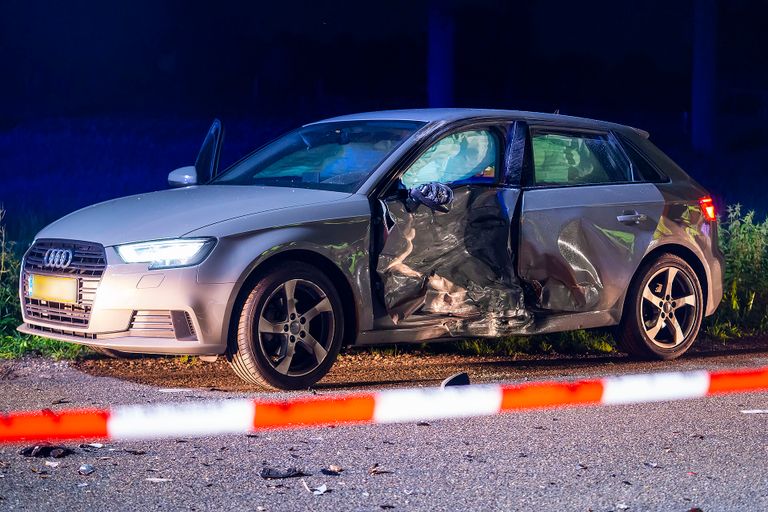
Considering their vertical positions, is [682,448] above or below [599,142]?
below

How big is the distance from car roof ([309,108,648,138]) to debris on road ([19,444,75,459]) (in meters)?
3.25

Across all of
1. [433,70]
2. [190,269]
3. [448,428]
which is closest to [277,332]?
[190,269]

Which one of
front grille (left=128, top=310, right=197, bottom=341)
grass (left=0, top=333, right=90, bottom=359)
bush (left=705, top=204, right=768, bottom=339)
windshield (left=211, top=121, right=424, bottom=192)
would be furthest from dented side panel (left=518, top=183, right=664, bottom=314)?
grass (left=0, top=333, right=90, bottom=359)

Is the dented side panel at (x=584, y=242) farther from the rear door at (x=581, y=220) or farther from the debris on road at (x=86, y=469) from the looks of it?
the debris on road at (x=86, y=469)

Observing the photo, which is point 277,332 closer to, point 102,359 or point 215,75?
point 102,359

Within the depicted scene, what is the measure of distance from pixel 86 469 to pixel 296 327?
76.7 inches

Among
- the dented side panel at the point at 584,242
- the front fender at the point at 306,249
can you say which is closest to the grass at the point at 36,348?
the front fender at the point at 306,249

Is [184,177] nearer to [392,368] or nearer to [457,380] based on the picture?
[392,368]

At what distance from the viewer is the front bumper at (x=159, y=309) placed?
6.62 metres

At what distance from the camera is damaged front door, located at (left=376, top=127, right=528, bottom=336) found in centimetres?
725

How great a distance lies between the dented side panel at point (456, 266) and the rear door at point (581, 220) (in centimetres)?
18

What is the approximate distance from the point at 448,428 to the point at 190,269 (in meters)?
1.58

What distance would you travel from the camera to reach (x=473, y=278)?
7.48 meters

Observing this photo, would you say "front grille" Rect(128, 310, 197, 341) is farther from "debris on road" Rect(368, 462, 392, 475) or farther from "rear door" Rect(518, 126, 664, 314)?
"rear door" Rect(518, 126, 664, 314)
